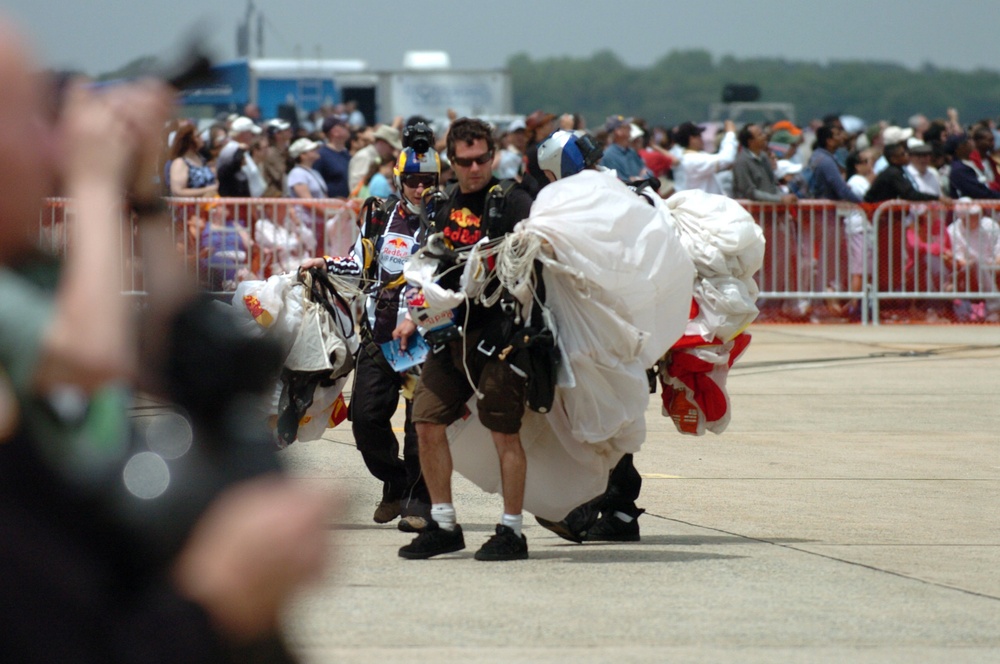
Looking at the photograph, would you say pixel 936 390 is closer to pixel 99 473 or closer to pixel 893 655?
pixel 893 655

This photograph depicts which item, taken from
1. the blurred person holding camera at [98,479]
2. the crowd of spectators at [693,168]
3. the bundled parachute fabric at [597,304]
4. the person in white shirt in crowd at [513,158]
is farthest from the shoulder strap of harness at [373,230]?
the person in white shirt in crowd at [513,158]

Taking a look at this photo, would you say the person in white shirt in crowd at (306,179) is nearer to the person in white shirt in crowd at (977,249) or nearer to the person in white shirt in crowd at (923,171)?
the person in white shirt in crowd at (923,171)

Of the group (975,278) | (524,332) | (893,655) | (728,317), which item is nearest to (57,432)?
(893,655)

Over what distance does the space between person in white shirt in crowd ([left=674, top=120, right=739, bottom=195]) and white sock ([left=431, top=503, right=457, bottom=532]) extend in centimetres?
1061

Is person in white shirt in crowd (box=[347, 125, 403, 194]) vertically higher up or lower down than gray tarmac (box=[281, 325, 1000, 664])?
higher up

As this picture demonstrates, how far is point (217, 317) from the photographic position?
1.61 metres

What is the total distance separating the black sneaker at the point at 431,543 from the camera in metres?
6.26

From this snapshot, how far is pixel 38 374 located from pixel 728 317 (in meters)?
5.69

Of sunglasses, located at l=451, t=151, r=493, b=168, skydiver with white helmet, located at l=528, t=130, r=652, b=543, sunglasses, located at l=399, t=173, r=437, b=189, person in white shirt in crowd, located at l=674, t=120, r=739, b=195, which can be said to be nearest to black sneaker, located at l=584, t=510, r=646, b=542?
skydiver with white helmet, located at l=528, t=130, r=652, b=543

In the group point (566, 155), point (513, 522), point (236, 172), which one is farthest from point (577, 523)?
point (236, 172)

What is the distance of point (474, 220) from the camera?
647 centimetres

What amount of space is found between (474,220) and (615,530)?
1.57 metres

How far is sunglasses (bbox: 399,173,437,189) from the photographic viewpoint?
7262 mm

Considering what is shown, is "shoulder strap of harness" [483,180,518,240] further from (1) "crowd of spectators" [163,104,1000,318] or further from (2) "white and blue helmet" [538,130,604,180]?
(1) "crowd of spectators" [163,104,1000,318]
